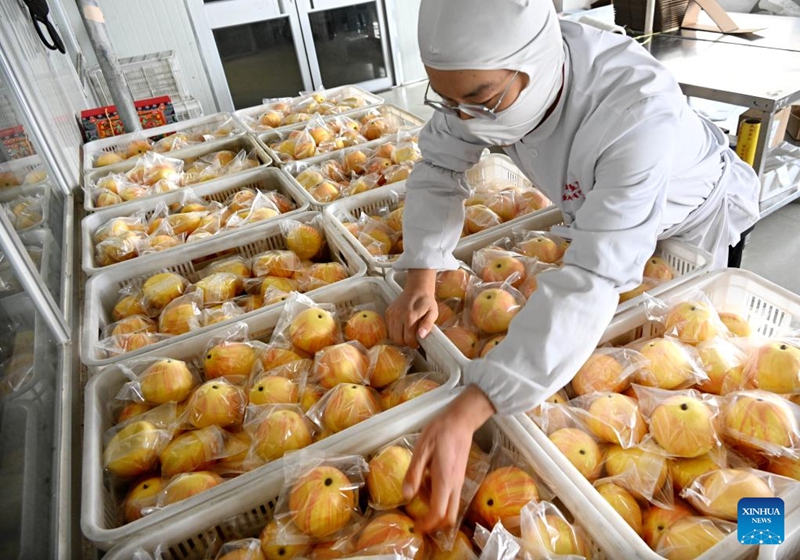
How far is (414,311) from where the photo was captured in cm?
132

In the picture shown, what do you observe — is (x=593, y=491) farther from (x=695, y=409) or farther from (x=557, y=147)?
(x=557, y=147)

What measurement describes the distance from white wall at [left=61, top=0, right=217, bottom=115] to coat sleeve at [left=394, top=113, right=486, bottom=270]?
4.73 meters

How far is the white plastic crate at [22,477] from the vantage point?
0.96 meters

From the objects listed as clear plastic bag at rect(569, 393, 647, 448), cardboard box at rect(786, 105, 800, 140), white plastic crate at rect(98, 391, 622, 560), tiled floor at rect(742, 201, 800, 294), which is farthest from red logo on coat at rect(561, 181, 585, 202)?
cardboard box at rect(786, 105, 800, 140)

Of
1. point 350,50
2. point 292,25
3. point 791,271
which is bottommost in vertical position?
point 791,271

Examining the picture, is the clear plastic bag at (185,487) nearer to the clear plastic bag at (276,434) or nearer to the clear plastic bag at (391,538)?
the clear plastic bag at (276,434)

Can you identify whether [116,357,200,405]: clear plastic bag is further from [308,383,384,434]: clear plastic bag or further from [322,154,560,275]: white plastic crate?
[322,154,560,275]: white plastic crate

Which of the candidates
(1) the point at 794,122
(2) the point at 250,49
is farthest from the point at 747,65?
(2) the point at 250,49

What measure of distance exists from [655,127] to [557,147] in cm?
28

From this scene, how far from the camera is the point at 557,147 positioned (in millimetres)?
1289

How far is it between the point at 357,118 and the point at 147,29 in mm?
3827

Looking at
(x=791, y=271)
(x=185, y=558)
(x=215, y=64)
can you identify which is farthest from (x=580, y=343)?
(x=215, y=64)

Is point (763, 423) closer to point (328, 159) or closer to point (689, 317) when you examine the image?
point (689, 317)

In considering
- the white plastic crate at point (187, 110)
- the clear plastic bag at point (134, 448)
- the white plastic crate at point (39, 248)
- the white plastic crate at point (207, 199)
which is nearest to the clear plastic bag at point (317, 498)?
the clear plastic bag at point (134, 448)
